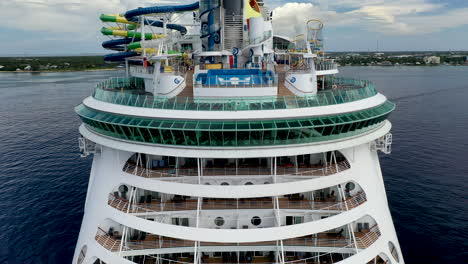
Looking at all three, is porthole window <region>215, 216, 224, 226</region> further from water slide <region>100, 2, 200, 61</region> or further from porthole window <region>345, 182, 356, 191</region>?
water slide <region>100, 2, 200, 61</region>

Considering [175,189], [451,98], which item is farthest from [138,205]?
[451,98]

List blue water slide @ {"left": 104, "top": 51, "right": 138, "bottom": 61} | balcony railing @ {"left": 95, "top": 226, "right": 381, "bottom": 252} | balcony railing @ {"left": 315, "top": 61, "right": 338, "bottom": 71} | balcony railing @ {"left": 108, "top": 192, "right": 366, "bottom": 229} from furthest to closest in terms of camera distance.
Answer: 1. blue water slide @ {"left": 104, "top": 51, "right": 138, "bottom": 61}
2. balcony railing @ {"left": 315, "top": 61, "right": 338, "bottom": 71}
3. balcony railing @ {"left": 108, "top": 192, "right": 366, "bottom": 229}
4. balcony railing @ {"left": 95, "top": 226, "right": 381, "bottom": 252}

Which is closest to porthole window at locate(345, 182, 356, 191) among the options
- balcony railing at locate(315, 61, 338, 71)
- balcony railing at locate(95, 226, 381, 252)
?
balcony railing at locate(95, 226, 381, 252)

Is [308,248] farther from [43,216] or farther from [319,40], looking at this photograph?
[43,216]

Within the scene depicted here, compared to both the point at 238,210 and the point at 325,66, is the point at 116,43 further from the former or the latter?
the point at 238,210

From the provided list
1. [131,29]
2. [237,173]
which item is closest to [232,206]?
[237,173]

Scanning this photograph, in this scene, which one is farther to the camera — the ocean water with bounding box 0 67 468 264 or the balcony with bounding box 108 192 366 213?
the ocean water with bounding box 0 67 468 264
